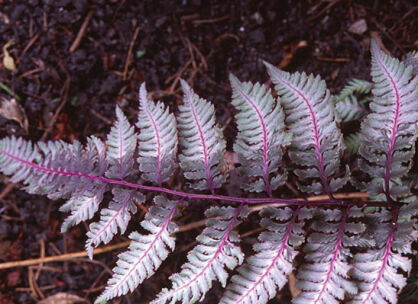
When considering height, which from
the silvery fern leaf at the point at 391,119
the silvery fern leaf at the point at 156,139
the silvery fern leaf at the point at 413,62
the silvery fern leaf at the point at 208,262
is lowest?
the silvery fern leaf at the point at 208,262

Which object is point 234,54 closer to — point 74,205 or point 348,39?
point 348,39

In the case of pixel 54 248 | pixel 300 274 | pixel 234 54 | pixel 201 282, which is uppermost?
pixel 234 54

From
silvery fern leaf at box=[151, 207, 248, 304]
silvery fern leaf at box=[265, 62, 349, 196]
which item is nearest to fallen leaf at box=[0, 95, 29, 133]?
silvery fern leaf at box=[151, 207, 248, 304]

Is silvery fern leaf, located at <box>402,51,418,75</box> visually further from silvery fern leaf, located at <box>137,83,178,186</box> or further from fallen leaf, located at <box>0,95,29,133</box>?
fallen leaf, located at <box>0,95,29,133</box>

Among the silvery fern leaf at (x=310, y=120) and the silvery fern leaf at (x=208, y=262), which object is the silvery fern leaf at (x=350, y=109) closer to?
the silvery fern leaf at (x=310, y=120)

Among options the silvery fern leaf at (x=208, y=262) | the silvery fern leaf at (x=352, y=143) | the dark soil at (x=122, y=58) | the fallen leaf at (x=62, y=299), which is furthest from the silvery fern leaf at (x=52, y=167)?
the silvery fern leaf at (x=352, y=143)

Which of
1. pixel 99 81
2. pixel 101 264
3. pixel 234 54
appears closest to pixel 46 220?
pixel 101 264

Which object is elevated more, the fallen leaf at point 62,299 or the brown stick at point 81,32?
the brown stick at point 81,32

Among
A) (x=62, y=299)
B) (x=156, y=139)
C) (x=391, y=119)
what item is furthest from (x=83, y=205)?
(x=391, y=119)
